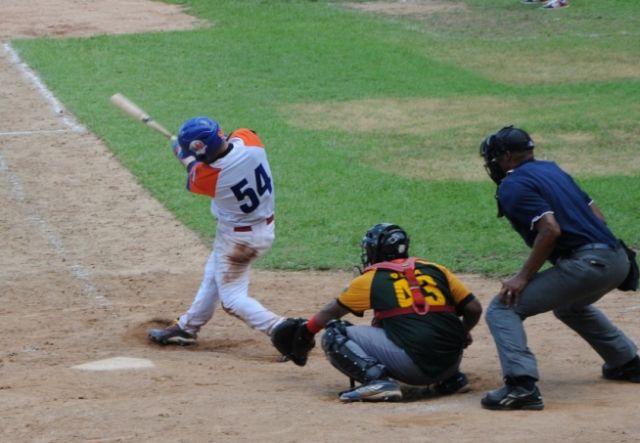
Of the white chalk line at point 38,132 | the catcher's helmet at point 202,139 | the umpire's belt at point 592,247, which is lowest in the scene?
the white chalk line at point 38,132

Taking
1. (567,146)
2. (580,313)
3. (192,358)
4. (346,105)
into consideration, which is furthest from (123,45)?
(580,313)

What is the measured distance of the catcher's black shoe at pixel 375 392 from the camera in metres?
7.25

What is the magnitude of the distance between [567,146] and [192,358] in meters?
7.62

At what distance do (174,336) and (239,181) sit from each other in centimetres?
135

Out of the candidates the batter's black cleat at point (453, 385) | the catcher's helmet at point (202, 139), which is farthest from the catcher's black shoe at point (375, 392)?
the catcher's helmet at point (202, 139)

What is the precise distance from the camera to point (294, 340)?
7.95m

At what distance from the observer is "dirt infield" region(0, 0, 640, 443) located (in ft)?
21.4

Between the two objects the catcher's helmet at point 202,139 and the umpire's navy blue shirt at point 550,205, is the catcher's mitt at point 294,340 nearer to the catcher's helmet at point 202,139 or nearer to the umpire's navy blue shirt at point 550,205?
the catcher's helmet at point 202,139

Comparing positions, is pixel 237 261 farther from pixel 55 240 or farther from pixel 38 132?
pixel 38 132

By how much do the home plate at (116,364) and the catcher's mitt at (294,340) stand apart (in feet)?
2.90

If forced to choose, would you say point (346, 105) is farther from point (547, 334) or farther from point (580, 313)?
point (580, 313)

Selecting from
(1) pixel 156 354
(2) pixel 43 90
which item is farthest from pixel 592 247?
(2) pixel 43 90

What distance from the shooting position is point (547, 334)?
896 cm

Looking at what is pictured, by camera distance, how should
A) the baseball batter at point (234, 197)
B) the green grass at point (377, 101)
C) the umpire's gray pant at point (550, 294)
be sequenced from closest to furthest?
the umpire's gray pant at point (550, 294) < the baseball batter at point (234, 197) < the green grass at point (377, 101)
